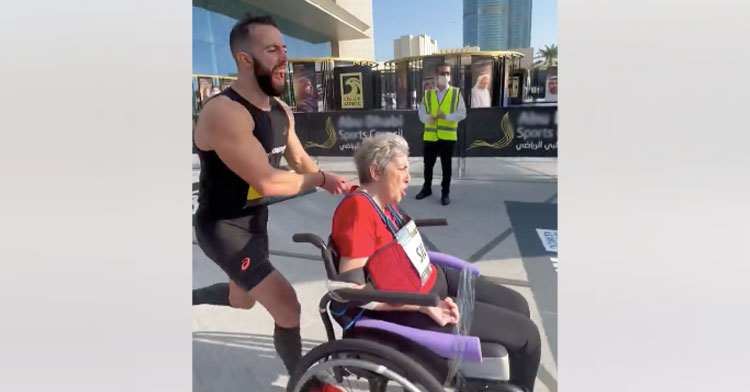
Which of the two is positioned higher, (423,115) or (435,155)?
(423,115)

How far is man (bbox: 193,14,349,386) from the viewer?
1.23m

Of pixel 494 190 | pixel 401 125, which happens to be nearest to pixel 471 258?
pixel 494 190

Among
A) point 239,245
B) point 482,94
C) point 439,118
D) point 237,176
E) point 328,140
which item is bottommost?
point 239,245

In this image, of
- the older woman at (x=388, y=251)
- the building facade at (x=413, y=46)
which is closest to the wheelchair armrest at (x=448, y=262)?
the older woman at (x=388, y=251)

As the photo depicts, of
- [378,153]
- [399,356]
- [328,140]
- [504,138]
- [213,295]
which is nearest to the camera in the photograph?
[399,356]

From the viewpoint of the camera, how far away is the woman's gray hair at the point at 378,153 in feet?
4.02

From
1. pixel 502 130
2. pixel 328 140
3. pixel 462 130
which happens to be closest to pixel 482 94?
pixel 502 130

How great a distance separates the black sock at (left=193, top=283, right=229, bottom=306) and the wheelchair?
1.60 feet

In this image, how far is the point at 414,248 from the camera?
1.34 meters

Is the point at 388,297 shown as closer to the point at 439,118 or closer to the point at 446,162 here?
the point at 439,118

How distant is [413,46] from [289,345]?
1.18m

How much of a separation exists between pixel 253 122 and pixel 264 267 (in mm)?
529

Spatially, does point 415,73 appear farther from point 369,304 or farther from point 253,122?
point 369,304

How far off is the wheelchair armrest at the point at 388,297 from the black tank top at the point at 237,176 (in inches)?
17.8
